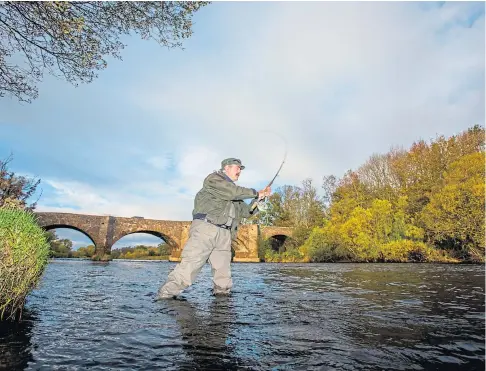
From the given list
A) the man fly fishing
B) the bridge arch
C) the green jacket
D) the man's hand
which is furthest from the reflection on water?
the bridge arch

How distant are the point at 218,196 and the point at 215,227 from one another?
0.57 meters

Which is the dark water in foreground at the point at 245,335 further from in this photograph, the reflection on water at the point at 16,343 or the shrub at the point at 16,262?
the shrub at the point at 16,262

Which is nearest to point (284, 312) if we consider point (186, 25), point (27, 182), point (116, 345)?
point (116, 345)

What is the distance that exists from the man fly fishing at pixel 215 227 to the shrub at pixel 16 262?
198cm

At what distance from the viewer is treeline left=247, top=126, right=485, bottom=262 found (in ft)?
81.4

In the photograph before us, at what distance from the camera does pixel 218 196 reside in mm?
5859

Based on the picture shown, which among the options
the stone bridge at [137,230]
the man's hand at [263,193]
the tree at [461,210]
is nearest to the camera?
the man's hand at [263,193]

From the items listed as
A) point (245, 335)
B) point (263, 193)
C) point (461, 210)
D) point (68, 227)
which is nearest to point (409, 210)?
point (461, 210)

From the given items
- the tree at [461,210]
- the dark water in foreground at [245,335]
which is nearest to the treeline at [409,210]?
the tree at [461,210]

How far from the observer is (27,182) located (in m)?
16.3

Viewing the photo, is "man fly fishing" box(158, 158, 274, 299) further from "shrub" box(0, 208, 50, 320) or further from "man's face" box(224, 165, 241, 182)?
"shrub" box(0, 208, 50, 320)

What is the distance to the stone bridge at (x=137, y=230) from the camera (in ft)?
117

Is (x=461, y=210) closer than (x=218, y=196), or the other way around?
(x=218, y=196)

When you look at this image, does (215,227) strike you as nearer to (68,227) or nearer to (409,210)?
A: (409,210)
